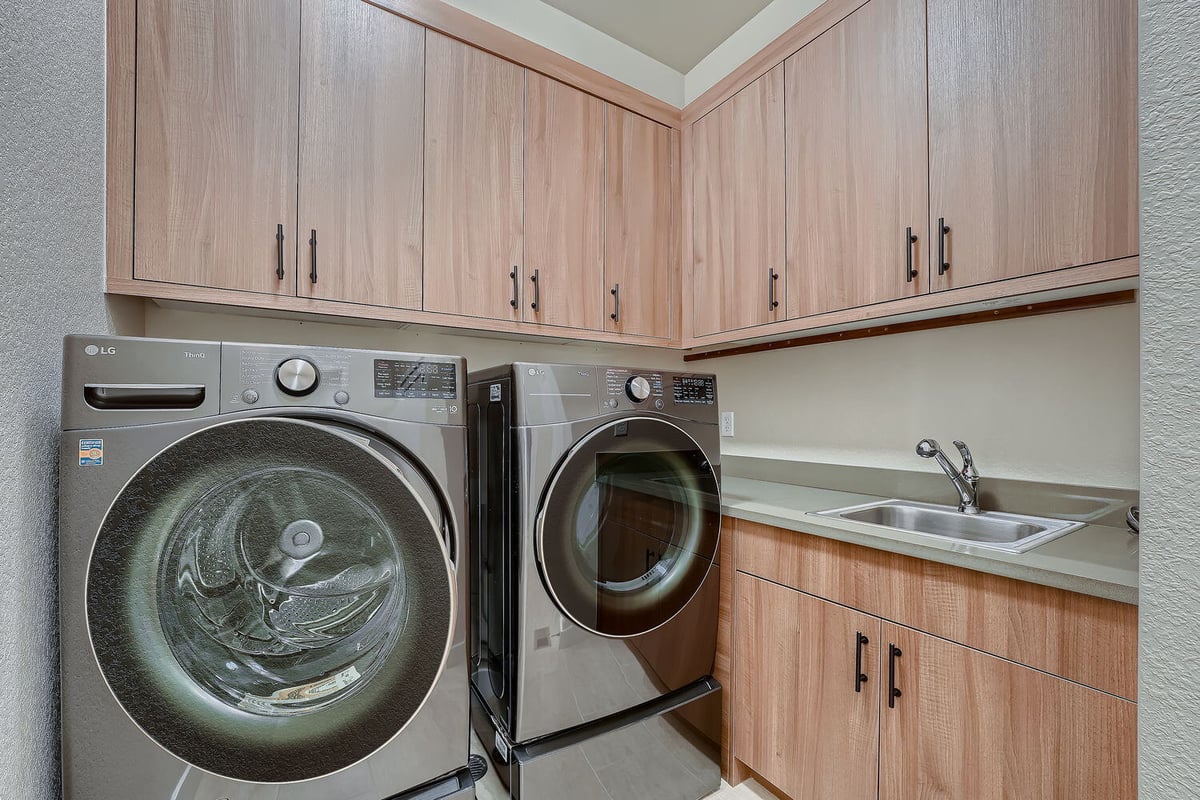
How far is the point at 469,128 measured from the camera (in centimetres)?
171

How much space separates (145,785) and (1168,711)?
4.75ft

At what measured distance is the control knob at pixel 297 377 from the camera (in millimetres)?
970

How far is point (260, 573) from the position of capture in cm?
95

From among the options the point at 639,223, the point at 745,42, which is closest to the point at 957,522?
the point at 639,223

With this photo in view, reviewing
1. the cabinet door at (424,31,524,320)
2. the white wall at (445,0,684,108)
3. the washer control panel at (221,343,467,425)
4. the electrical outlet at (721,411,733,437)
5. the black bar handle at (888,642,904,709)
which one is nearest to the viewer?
the washer control panel at (221,343,467,425)

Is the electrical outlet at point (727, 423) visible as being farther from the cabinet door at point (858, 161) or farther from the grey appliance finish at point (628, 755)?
the grey appliance finish at point (628, 755)

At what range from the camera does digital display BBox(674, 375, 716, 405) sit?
154cm

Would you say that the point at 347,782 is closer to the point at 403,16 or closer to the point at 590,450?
the point at 590,450

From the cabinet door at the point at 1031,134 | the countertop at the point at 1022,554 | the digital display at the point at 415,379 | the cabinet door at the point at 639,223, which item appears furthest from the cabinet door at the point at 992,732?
the cabinet door at the point at 639,223

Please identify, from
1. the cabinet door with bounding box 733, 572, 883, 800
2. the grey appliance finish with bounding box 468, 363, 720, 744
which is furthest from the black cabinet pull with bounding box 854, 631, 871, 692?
the grey appliance finish with bounding box 468, 363, 720, 744

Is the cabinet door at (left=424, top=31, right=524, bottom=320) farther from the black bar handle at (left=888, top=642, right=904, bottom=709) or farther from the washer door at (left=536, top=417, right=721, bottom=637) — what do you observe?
the black bar handle at (left=888, top=642, right=904, bottom=709)

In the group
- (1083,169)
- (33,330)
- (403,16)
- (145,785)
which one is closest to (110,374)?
(33,330)

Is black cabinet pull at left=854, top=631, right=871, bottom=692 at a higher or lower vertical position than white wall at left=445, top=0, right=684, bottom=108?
lower

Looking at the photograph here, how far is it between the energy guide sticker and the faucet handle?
2.02m
